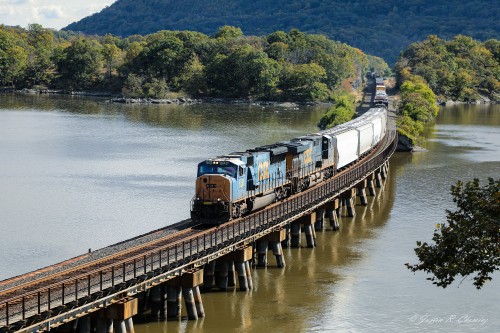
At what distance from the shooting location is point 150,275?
101ft

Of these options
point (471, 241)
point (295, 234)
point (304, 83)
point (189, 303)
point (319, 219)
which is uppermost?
point (304, 83)

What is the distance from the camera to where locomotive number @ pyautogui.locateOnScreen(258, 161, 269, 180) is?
4319 centimetres

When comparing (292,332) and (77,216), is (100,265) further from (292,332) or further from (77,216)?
(77,216)

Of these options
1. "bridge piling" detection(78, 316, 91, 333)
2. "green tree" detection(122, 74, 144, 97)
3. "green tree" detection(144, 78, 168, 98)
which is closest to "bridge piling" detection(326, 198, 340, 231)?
"bridge piling" detection(78, 316, 91, 333)

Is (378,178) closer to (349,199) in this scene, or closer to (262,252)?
(349,199)

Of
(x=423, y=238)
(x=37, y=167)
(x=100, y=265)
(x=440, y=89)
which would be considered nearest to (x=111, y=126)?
(x=37, y=167)

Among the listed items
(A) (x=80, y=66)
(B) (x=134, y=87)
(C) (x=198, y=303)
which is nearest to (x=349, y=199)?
(C) (x=198, y=303)

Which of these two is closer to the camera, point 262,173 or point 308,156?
point 262,173

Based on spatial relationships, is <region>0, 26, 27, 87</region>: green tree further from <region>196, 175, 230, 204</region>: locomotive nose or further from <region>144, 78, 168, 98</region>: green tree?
<region>196, 175, 230, 204</region>: locomotive nose

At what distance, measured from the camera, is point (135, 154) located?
283 feet

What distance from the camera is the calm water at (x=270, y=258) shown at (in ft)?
122

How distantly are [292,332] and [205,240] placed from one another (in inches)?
202

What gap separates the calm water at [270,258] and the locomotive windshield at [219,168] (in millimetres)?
5472

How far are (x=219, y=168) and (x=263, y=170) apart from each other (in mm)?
4241
